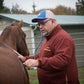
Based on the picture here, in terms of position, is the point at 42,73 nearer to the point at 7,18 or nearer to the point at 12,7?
the point at 7,18

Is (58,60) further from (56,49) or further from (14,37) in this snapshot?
(14,37)

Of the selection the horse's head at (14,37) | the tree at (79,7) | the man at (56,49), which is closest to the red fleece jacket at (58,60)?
the man at (56,49)

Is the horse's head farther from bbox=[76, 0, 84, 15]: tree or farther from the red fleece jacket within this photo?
bbox=[76, 0, 84, 15]: tree

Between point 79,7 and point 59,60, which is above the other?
point 79,7

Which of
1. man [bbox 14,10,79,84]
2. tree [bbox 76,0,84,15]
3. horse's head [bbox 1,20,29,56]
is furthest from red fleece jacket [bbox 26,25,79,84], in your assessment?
tree [bbox 76,0,84,15]

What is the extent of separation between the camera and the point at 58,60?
5.28 ft

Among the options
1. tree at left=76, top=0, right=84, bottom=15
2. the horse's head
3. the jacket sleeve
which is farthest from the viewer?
tree at left=76, top=0, right=84, bottom=15

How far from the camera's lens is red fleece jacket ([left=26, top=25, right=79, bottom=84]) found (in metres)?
1.62

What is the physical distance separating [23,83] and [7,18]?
813cm

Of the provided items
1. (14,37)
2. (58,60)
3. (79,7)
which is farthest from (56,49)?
(79,7)

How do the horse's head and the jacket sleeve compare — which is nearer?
the jacket sleeve

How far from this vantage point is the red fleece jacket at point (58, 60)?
1621 millimetres

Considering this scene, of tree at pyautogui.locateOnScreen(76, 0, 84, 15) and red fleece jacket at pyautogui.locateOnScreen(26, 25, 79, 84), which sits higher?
tree at pyautogui.locateOnScreen(76, 0, 84, 15)

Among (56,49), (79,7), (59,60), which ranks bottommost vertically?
(59,60)
